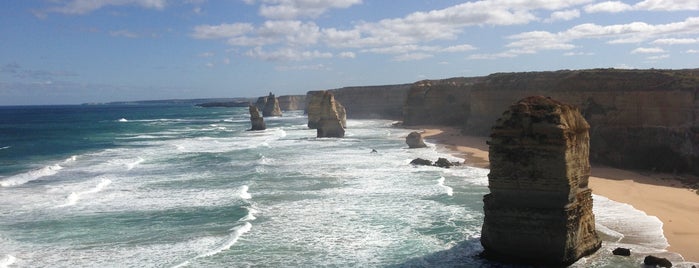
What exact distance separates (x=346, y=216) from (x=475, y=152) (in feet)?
71.9

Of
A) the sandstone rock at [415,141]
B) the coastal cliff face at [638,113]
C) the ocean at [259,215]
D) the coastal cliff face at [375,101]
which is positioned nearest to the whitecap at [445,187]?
the ocean at [259,215]

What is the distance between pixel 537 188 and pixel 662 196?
1255 centimetres

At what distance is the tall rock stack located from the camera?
15.1 metres

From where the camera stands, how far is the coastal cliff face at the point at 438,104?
2795 inches

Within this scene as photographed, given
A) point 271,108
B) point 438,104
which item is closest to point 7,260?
point 438,104

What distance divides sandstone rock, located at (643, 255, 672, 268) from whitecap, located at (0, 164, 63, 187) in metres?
30.0

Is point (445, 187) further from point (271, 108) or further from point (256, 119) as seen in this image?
point (271, 108)

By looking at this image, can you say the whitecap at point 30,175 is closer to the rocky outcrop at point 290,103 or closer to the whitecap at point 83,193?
the whitecap at point 83,193

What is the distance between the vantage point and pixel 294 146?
50.4 meters

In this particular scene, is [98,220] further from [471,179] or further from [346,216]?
[471,179]

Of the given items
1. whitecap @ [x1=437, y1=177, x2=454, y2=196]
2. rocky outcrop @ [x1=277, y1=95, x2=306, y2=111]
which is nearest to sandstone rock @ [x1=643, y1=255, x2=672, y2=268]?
whitecap @ [x1=437, y1=177, x2=454, y2=196]

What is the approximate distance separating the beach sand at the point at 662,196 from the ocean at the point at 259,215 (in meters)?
0.55

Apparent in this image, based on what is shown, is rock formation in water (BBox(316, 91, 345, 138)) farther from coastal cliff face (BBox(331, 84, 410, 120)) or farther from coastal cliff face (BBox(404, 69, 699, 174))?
coastal cliff face (BBox(331, 84, 410, 120))

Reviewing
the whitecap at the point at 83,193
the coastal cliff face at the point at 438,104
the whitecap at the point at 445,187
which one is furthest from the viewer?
the coastal cliff face at the point at 438,104
